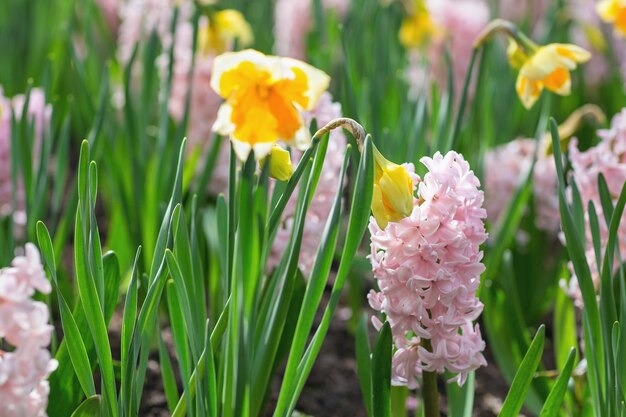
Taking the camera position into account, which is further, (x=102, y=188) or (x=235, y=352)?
(x=102, y=188)

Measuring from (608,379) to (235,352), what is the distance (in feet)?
1.53

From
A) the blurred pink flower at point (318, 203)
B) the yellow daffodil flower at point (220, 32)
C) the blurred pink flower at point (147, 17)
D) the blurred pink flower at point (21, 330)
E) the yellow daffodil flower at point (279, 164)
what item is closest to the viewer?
the blurred pink flower at point (21, 330)

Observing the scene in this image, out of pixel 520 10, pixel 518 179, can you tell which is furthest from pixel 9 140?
pixel 520 10

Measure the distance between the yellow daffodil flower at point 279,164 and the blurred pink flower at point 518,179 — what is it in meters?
0.96

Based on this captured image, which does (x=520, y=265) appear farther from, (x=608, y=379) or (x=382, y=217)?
(x=382, y=217)

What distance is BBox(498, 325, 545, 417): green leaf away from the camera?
43.3 inches

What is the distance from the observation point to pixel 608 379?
1.14 m

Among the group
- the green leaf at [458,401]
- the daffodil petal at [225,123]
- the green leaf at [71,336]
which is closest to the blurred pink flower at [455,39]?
the green leaf at [458,401]

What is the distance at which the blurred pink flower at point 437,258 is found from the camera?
3.28ft

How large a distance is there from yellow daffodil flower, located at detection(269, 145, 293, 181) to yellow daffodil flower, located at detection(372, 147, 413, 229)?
115 mm

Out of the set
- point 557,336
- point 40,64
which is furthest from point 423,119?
point 40,64

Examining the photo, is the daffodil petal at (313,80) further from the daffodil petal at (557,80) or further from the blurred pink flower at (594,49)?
the blurred pink flower at (594,49)

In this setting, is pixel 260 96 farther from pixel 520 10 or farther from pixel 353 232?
pixel 520 10

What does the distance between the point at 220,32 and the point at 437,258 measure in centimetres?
110
